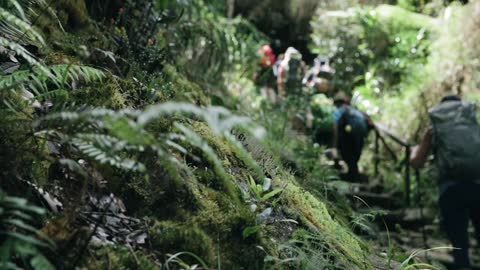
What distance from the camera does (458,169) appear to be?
4316mm

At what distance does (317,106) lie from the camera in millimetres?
8891

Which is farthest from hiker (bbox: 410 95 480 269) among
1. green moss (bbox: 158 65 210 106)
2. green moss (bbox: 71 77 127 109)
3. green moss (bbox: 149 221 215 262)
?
green moss (bbox: 149 221 215 262)

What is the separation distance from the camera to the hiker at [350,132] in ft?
25.8

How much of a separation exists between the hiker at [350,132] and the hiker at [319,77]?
1674 mm

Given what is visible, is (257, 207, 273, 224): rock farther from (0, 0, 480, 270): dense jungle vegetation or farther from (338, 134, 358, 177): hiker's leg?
(338, 134, 358, 177): hiker's leg

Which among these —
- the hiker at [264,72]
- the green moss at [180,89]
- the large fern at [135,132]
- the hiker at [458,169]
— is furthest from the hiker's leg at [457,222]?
the hiker at [264,72]

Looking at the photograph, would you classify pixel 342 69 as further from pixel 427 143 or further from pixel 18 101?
pixel 18 101

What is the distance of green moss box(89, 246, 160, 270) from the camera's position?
1725 mm

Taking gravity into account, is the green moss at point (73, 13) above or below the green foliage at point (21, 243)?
above

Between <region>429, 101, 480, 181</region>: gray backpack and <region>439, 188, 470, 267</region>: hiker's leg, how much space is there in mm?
197

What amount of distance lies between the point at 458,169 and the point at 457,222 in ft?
1.65

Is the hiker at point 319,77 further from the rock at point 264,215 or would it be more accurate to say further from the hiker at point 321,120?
the rock at point 264,215

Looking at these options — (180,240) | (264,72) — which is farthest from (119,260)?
(264,72)

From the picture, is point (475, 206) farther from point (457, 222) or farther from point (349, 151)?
point (349, 151)
